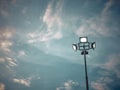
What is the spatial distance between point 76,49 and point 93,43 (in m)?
1.43

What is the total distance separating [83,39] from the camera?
54.6 feet

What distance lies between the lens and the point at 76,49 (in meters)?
16.9

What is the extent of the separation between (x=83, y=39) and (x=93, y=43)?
2.88ft

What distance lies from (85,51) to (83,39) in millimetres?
954

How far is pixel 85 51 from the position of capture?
16625 mm

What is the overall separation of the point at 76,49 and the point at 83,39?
3.24 ft

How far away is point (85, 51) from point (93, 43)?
0.92 m

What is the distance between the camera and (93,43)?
16797 millimetres

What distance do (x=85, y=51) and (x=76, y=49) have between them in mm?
759
